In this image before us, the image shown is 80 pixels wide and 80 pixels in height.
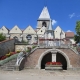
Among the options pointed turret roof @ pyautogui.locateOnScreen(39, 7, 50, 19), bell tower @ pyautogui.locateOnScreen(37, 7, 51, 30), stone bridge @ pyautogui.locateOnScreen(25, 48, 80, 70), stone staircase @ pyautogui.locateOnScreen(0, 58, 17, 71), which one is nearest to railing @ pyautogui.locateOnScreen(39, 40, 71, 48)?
stone bridge @ pyautogui.locateOnScreen(25, 48, 80, 70)

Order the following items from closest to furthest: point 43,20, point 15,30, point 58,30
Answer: point 15,30, point 58,30, point 43,20

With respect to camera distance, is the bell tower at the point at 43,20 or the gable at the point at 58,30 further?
the bell tower at the point at 43,20

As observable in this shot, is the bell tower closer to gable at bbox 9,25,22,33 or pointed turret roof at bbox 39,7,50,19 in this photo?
pointed turret roof at bbox 39,7,50,19

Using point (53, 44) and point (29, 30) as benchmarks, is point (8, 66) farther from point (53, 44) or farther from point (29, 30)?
point (29, 30)

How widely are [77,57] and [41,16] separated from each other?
162 ft

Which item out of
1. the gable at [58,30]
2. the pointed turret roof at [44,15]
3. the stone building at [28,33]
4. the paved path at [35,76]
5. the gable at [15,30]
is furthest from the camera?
the pointed turret roof at [44,15]

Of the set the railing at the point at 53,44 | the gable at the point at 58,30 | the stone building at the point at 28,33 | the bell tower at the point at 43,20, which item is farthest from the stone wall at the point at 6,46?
the bell tower at the point at 43,20

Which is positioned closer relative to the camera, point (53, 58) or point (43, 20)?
point (53, 58)

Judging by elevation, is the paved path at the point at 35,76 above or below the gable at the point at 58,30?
below

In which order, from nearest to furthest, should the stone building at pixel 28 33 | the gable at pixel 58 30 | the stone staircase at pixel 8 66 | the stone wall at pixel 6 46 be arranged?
the stone staircase at pixel 8 66 → the stone wall at pixel 6 46 → the stone building at pixel 28 33 → the gable at pixel 58 30

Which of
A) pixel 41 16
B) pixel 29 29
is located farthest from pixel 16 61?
pixel 41 16

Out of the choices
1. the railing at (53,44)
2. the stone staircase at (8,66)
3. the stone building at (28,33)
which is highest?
the stone building at (28,33)

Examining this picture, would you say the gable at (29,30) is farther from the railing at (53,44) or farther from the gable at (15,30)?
the railing at (53,44)

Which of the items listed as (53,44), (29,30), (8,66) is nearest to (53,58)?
(53,44)
